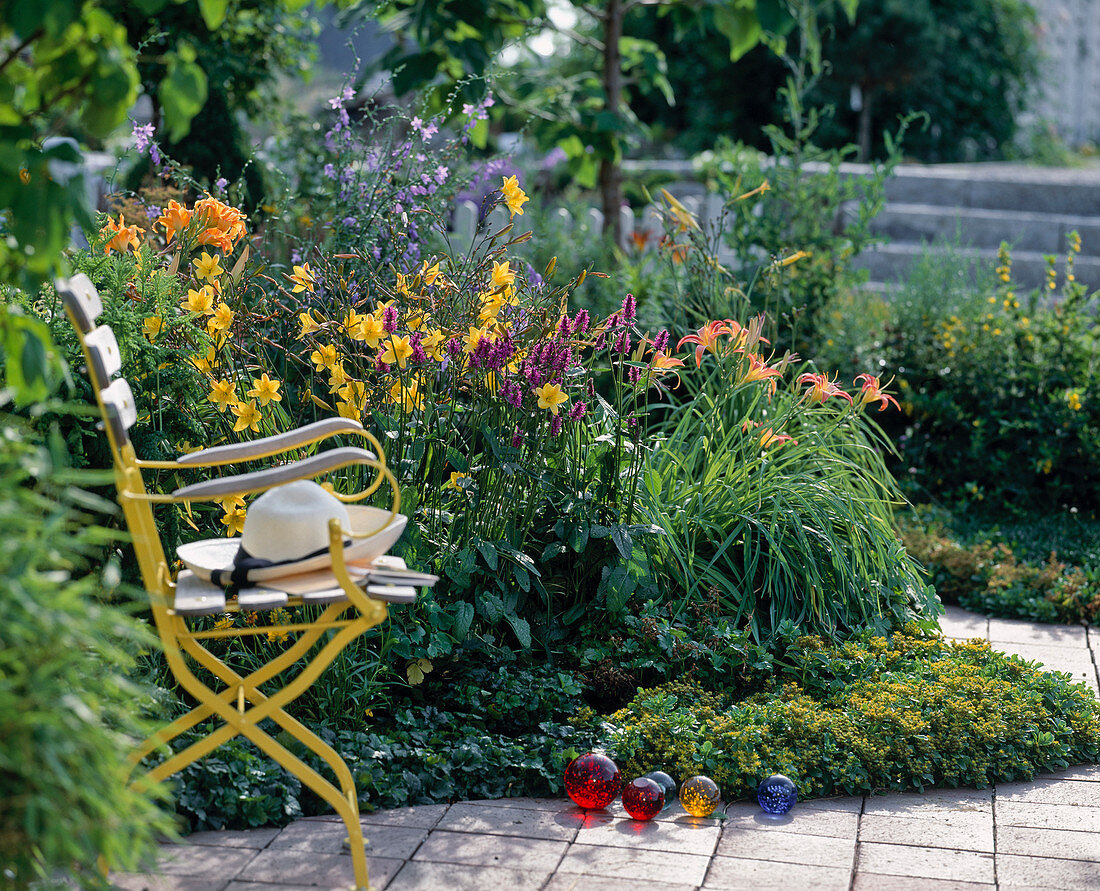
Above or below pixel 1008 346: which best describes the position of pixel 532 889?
below

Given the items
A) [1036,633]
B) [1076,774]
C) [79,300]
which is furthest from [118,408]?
[1036,633]

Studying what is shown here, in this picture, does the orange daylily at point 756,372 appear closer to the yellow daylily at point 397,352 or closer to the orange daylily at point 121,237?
the yellow daylily at point 397,352

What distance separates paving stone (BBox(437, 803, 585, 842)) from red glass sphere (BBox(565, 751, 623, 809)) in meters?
0.06

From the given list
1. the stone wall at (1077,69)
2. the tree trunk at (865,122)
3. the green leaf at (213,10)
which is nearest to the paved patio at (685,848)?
the green leaf at (213,10)

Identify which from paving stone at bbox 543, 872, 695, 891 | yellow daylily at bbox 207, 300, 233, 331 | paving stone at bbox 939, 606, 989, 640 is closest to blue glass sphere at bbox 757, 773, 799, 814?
paving stone at bbox 543, 872, 695, 891

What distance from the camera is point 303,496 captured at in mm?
2305

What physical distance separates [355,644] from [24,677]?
1365 millimetres

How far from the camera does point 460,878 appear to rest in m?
2.37

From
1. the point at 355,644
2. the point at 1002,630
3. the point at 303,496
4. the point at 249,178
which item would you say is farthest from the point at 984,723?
the point at 249,178

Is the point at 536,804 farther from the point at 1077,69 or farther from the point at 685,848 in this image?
the point at 1077,69

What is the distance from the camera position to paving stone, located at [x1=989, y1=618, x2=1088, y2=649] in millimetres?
4047

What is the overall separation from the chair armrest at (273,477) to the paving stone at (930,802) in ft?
5.06

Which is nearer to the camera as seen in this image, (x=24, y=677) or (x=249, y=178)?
(x=24, y=677)

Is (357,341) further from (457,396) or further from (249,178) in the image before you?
(249,178)
